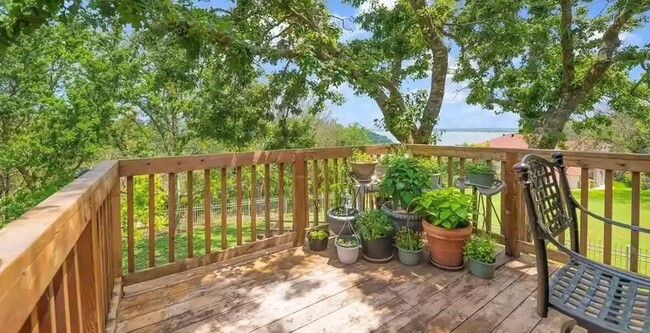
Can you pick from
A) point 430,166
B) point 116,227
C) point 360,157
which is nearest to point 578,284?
point 430,166

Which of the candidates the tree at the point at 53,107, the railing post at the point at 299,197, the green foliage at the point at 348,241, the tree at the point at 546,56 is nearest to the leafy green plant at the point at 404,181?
the green foliage at the point at 348,241

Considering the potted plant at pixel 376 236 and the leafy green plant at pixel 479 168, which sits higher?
the leafy green plant at pixel 479 168

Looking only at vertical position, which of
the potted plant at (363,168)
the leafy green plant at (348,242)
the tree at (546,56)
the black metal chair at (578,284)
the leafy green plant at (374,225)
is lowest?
the leafy green plant at (348,242)

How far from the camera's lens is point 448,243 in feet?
9.13

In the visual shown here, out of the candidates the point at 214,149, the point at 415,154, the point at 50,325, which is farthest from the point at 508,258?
the point at 214,149

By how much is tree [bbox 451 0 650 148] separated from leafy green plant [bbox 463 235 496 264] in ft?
11.6

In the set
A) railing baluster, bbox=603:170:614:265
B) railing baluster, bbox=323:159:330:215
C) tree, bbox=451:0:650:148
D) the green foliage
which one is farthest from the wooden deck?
tree, bbox=451:0:650:148

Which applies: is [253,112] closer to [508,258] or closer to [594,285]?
[508,258]

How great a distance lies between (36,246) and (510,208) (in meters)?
3.17

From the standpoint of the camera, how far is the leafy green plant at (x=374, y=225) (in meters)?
2.96

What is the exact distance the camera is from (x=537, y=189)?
146 cm

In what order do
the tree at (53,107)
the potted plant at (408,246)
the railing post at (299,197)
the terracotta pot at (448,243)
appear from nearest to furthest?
the terracotta pot at (448,243) → the potted plant at (408,246) → the railing post at (299,197) → the tree at (53,107)

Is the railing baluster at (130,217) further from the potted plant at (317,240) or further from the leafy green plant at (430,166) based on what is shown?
the leafy green plant at (430,166)

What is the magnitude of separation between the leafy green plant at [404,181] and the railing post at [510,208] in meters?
0.64
